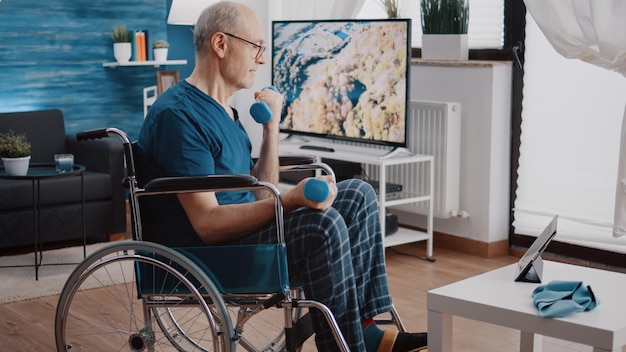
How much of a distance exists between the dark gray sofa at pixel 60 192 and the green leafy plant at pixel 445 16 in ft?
5.65

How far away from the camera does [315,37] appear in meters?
4.52

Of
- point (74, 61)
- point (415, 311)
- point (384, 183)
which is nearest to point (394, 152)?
point (384, 183)

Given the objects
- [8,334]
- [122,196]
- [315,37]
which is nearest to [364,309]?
[8,334]

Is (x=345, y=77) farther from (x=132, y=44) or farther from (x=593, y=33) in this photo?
(x=132, y=44)

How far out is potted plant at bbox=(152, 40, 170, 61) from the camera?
5.55 m

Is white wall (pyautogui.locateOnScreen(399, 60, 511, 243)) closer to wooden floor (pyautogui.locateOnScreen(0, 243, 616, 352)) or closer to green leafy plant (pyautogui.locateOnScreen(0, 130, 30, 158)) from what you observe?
wooden floor (pyautogui.locateOnScreen(0, 243, 616, 352))

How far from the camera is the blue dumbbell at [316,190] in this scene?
2.17 metres

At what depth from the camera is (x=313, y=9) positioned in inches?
202

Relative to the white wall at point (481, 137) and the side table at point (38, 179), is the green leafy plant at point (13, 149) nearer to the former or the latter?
the side table at point (38, 179)

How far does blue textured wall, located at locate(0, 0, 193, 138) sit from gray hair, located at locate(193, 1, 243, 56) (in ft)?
9.94

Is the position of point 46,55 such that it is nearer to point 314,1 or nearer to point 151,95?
point 151,95

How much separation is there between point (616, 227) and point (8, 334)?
7.75 ft

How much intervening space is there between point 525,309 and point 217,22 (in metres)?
1.08

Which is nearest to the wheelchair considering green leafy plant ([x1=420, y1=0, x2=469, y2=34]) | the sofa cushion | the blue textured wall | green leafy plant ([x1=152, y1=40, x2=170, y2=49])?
the sofa cushion
